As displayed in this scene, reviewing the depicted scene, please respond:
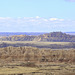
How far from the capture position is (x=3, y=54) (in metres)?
41.5

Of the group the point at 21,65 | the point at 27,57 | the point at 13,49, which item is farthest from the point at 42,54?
the point at 21,65

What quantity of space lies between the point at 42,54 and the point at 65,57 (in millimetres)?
3963

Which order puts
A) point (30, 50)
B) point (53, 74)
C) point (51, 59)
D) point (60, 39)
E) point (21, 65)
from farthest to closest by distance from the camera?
point (60, 39) < point (30, 50) < point (51, 59) < point (21, 65) < point (53, 74)

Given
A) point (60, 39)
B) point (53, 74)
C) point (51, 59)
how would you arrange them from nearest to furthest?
point (53, 74), point (51, 59), point (60, 39)

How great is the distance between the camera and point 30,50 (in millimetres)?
44812

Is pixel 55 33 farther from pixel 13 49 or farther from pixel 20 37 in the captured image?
pixel 13 49

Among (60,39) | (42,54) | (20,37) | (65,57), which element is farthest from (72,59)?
(20,37)

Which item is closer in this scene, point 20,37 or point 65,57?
point 65,57

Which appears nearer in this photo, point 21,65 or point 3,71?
point 3,71

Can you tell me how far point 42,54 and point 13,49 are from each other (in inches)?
244

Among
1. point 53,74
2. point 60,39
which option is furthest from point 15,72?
point 60,39

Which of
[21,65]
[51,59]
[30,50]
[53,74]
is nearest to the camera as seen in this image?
[53,74]

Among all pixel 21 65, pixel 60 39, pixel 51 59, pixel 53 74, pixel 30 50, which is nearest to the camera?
pixel 53 74

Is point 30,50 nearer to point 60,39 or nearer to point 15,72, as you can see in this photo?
point 15,72
